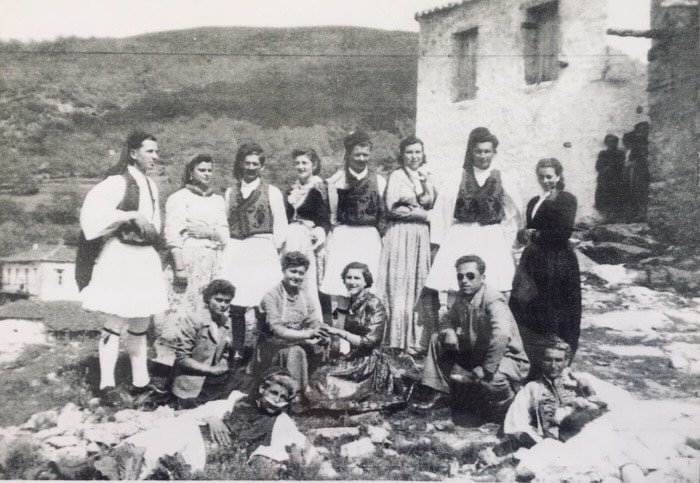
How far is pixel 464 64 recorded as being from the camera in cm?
486

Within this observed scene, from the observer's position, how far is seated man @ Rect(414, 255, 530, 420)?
4.30 meters

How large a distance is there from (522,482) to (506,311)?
109 centimetres

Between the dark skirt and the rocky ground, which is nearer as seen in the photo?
the rocky ground

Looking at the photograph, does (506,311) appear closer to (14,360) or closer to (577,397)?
(577,397)

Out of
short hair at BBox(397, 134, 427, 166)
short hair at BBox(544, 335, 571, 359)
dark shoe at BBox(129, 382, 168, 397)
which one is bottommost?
dark shoe at BBox(129, 382, 168, 397)

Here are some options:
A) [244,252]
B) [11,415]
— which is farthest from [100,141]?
[11,415]

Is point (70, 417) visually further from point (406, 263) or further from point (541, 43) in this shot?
point (541, 43)

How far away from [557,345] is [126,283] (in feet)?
9.57

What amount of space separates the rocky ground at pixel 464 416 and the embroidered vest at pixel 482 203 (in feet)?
2.17

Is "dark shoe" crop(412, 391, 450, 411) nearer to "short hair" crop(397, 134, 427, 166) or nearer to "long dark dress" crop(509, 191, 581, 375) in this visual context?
"long dark dress" crop(509, 191, 581, 375)

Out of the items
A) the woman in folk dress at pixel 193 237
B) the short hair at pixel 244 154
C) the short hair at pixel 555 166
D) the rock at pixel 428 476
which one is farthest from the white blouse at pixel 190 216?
the short hair at pixel 555 166

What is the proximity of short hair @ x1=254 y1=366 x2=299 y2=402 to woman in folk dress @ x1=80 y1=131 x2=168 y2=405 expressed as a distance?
2.50ft

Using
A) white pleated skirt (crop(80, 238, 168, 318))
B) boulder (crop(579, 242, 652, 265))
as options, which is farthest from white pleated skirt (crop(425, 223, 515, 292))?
white pleated skirt (crop(80, 238, 168, 318))

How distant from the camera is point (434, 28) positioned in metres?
4.86
